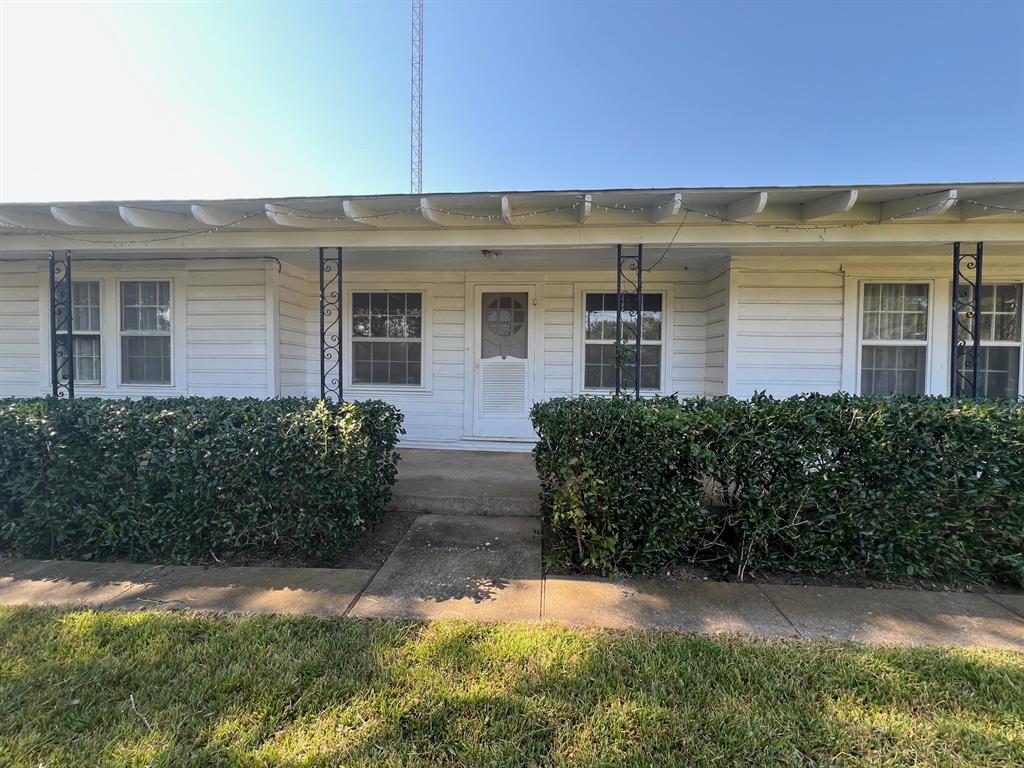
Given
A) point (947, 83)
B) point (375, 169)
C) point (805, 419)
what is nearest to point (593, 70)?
point (375, 169)

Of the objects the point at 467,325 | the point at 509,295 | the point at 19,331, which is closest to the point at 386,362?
the point at 467,325

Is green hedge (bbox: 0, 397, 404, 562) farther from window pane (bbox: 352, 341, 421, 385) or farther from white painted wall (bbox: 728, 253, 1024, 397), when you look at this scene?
white painted wall (bbox: 728, 253, 1024, 397)

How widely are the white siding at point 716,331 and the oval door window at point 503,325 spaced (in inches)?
92.6

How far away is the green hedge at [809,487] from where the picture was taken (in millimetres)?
2875

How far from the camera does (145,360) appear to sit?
599cm

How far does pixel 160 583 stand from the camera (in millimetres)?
2877

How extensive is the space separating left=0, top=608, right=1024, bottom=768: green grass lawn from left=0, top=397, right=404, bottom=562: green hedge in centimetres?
82

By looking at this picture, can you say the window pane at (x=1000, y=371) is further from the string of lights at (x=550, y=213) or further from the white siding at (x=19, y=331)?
the white siding at (x=19, y=331)

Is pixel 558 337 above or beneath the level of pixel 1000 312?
beneath

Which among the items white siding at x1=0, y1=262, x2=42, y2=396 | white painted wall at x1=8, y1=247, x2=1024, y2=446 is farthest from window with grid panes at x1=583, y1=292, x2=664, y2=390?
white siding at x1=0, y1=262, x2=42, y2=396

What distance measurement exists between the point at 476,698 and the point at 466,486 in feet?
8.64

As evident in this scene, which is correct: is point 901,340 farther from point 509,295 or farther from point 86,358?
point 86,358

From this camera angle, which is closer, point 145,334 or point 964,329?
point 964,329

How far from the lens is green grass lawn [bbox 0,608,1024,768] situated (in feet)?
5.22
